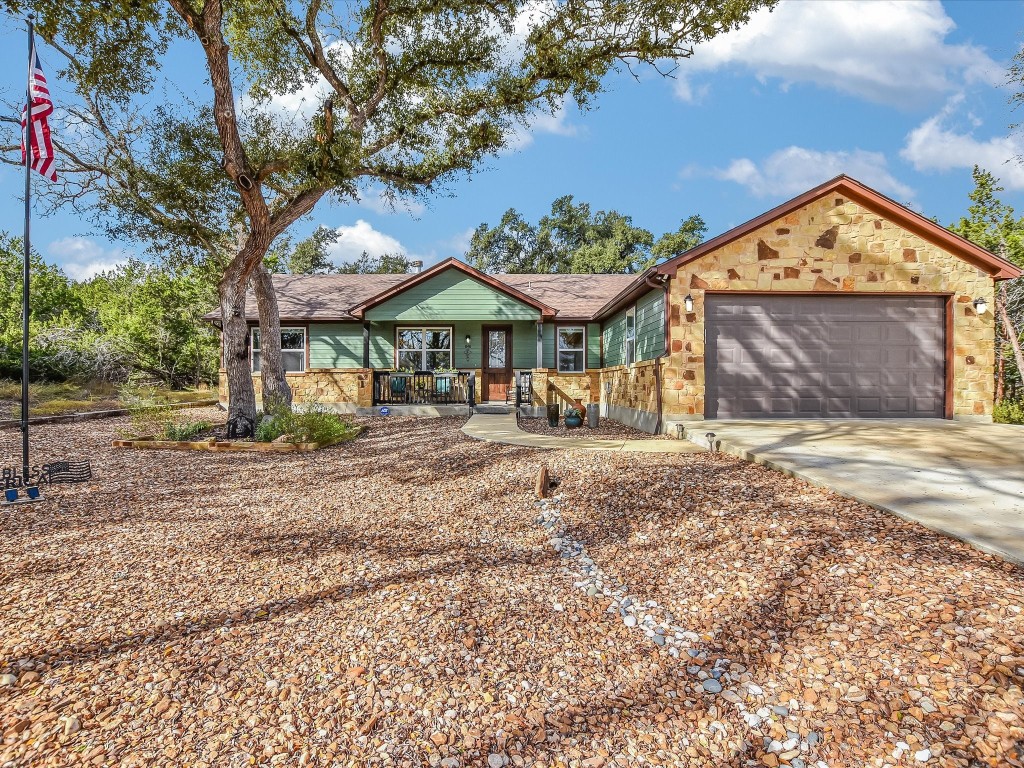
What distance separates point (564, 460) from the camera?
256 inches

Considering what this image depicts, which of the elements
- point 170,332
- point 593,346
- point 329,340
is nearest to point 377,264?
point 170,332

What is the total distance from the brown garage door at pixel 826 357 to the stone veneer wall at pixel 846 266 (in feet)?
0.84

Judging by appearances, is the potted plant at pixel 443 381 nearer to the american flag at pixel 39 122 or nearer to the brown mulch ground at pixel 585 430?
the brown mulch ground at pixel 585 430

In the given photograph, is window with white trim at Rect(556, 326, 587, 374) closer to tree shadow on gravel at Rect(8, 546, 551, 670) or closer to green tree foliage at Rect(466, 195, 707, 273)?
tree shadow on gravel at Rect(8, 546, 551, 670)

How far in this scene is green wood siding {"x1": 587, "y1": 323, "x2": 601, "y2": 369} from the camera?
16.4 m

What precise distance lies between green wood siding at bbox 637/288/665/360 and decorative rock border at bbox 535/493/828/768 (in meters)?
6.69

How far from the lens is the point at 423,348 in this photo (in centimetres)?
1602

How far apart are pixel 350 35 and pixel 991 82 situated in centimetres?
1517

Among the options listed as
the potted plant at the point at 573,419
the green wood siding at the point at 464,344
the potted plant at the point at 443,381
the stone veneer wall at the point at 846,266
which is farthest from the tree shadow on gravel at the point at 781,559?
the green wood siding at the point at 464,344

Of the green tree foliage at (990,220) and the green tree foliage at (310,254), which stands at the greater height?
the green tree foliage at (310,254)

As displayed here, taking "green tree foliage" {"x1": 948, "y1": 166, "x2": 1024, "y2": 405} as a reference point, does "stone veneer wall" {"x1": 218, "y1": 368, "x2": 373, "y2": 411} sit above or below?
below

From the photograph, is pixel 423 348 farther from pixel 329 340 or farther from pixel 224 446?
pixel 224 446

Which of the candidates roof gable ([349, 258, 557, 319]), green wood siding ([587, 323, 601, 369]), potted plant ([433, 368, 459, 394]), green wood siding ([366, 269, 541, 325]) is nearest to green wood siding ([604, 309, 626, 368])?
green wood siding ([587, 323, 601, 369])

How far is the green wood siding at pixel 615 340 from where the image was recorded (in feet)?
43.9
